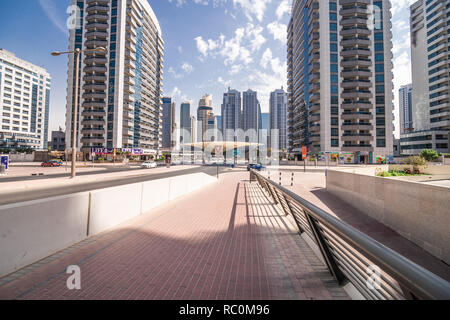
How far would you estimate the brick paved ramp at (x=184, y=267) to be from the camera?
268 cm

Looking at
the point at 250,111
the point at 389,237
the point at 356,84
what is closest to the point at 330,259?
the point at 389,237

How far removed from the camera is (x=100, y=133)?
60156 millimetres

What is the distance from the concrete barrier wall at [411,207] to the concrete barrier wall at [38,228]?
8711 millimetres

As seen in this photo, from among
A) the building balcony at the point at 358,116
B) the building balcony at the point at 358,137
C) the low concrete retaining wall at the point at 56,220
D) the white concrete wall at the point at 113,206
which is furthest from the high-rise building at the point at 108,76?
the building balcony at the point at 358,137

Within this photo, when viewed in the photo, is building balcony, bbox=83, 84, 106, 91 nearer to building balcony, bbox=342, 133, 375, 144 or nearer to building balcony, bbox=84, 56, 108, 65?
building balcony, bbox=84, 56, 108, 65

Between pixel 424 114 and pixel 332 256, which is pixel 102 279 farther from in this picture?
pixel 424 114

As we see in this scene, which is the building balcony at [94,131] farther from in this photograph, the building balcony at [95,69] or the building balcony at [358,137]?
the building balcony at [358,137]

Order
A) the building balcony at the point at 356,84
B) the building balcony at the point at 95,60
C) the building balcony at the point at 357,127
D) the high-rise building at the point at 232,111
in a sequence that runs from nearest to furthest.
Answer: the building balcony at the point at 357,127 < the building balcony at the point at 356,84 < the building balcony at the point at 95,60 < the high-rise building at the point at 232,111

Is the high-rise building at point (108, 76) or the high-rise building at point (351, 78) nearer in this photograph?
the high-rise building at point (351, 78)

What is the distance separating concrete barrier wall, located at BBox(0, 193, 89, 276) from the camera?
3.02 metres

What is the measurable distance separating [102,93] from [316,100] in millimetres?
64511

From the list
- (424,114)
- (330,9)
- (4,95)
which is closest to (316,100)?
(330,9)

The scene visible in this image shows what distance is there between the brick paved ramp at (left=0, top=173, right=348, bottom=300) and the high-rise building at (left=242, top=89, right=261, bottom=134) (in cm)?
18589

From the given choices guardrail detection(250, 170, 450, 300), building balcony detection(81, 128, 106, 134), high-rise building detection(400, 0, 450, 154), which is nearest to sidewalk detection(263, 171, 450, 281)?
guardrail detection(250, 170, 450, 300)
